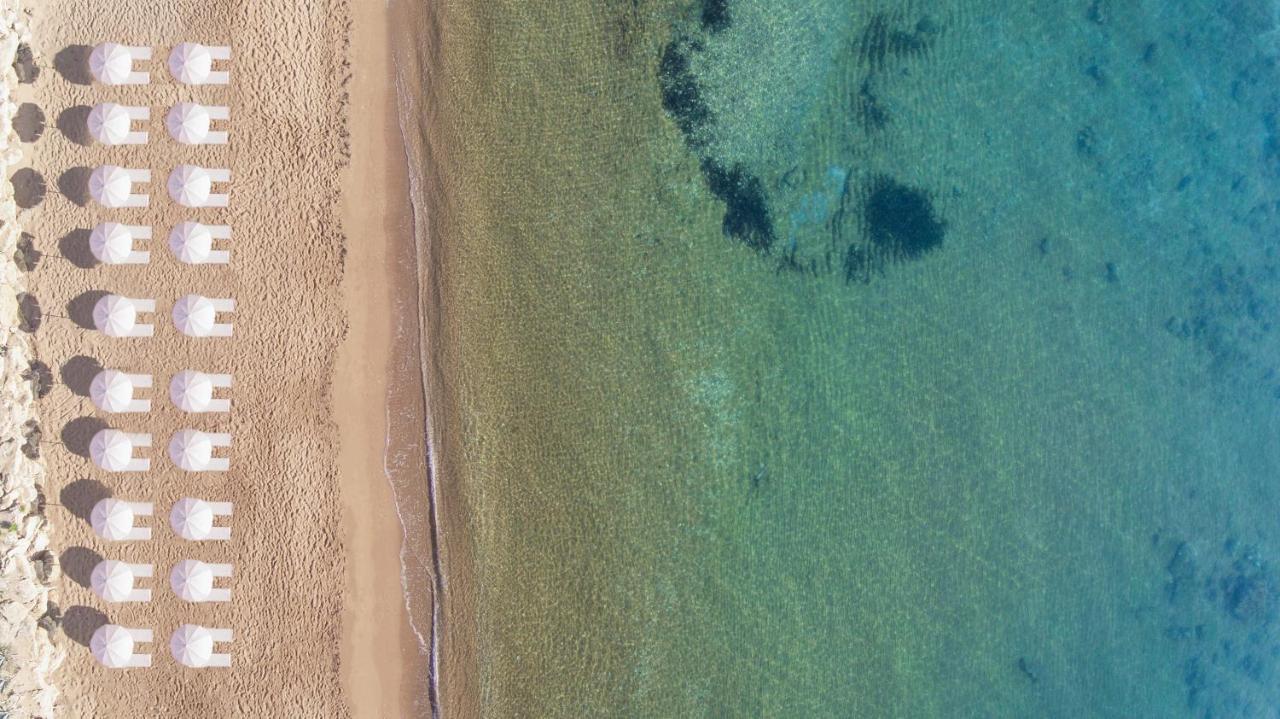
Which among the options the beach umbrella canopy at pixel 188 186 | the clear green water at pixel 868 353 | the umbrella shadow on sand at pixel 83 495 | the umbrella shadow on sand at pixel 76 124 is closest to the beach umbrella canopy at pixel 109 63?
the umbrella shadow on sand at pixel 76 124

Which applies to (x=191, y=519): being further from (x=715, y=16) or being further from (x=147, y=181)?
(x=715, y=16)

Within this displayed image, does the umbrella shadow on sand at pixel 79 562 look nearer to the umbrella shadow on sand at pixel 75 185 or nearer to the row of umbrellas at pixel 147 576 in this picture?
the row of umbrellas at pixel 147 576

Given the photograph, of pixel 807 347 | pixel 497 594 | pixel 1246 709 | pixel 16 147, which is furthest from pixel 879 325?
pixel 16 147

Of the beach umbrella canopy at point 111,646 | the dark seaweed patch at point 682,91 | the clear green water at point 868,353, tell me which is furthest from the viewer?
the dark seaweed patch at point 682,91

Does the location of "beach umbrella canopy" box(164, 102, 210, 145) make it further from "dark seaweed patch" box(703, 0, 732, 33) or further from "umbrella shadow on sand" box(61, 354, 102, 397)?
"dark seaweed patch" box(703, 0, 732, 33)

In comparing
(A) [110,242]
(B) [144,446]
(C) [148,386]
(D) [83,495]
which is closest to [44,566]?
(D) [83,495]
